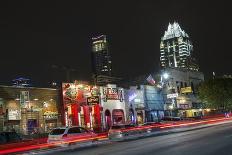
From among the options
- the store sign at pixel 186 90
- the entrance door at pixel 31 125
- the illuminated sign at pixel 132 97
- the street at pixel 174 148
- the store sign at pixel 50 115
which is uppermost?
the store sign at pixel 186 90

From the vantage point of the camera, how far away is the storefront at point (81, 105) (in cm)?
5581

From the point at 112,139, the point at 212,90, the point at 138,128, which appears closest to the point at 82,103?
the point at 138,128

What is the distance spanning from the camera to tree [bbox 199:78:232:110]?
88.1 metres

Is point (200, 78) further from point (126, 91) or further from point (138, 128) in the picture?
point (138, 128)

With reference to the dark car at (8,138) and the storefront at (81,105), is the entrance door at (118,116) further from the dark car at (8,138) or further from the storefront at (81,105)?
the dark car at (8,138)

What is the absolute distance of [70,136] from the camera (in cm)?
3200

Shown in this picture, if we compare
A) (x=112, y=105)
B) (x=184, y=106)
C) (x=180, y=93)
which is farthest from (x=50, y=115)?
(x=184, y=106)

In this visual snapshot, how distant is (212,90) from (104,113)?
32899 mm

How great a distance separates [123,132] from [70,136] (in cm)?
821

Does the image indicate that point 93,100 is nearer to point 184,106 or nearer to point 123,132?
point 123,132

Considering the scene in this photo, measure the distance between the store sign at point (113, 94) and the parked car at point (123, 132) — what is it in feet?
66.9

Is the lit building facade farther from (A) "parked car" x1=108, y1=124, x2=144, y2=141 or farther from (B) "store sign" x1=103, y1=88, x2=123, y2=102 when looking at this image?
(A) "parked car" x1=108, y1=124, x2=144, y2=141

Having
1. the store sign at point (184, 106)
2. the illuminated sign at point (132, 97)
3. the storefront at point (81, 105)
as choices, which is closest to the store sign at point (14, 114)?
the storefront at point (81, 105)

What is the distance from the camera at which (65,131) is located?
3203 centimetres
